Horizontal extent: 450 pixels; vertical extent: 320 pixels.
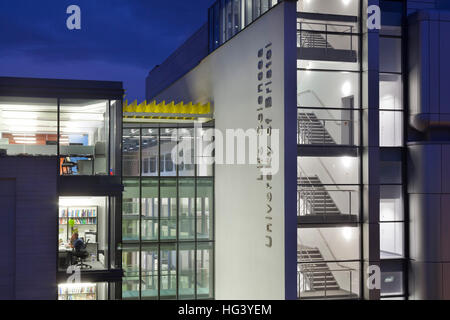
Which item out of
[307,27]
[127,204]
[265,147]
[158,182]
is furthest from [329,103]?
[127,204]

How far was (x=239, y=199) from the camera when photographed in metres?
23.4

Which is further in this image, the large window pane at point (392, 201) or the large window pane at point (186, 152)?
the large window pane at point (186, 152)

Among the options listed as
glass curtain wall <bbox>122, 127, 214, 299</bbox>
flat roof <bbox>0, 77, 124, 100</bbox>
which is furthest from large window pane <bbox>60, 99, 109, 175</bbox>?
glass curtain wall <bbox>122, 127, 214, 299</bbox>

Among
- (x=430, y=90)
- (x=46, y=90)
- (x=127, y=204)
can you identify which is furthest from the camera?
(x=127, y=204)

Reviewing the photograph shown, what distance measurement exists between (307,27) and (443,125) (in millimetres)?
6734

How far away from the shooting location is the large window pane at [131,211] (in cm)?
2692

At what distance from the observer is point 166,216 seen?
27344mm

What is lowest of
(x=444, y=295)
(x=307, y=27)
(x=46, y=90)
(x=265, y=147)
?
(x=444, y=295)

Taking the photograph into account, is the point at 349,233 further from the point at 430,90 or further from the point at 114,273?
the point at 114,273

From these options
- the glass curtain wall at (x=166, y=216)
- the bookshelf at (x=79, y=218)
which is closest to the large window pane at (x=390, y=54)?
the glass curtain wall at (x=166, y=216)

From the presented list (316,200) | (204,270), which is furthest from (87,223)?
(316,200)

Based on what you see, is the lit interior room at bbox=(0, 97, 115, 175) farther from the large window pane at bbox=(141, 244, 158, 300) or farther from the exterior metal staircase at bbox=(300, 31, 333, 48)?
the exterior metal staircase at bbox=(300, 31, 333, 48)

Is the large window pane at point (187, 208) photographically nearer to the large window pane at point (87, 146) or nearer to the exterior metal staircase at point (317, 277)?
the large window pane at point (87, 146)

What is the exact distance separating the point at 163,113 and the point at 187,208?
4.75 metres
